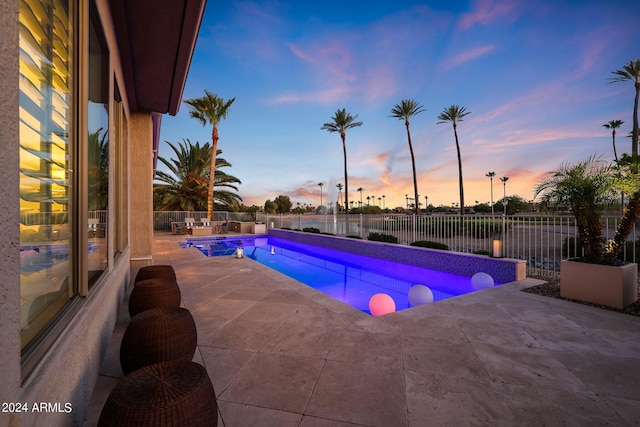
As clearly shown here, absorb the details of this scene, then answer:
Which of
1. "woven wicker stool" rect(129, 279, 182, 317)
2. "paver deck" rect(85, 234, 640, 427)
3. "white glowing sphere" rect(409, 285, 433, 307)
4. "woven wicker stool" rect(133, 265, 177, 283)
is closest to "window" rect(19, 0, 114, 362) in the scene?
"woven wicker stool" rect(129, 279, 182, 317)

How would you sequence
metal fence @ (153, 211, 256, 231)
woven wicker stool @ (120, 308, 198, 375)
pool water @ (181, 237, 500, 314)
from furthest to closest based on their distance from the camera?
metal fence @ (153, 211, 256, 231), pool water @ (181, 237, 500, 314), woven wicker stool @ (120, 308, 198, 375)

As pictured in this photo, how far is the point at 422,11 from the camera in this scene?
13.3 meters

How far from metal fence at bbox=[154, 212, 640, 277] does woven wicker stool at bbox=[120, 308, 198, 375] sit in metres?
6.89

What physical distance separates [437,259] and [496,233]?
1.71 metres

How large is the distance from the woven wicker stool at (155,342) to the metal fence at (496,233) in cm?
689

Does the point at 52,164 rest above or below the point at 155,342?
above

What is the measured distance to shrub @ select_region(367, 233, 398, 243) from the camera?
1005 cm

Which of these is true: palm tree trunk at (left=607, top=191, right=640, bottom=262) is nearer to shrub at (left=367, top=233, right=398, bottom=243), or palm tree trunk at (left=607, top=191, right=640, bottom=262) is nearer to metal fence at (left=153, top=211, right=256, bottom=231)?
shrub at (left=367, top=233, right=398, bottom=243)

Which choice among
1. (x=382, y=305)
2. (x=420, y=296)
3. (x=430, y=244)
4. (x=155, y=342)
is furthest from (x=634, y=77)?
(x=155, y=342)

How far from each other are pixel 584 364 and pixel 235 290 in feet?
16.5

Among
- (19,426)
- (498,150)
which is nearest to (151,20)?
(19,426)

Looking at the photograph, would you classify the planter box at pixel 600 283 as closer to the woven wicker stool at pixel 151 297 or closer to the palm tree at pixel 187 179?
the woven wicker stool at pixel 151 297

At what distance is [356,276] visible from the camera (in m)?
8.64

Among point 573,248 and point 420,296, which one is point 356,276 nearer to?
point 420,296
